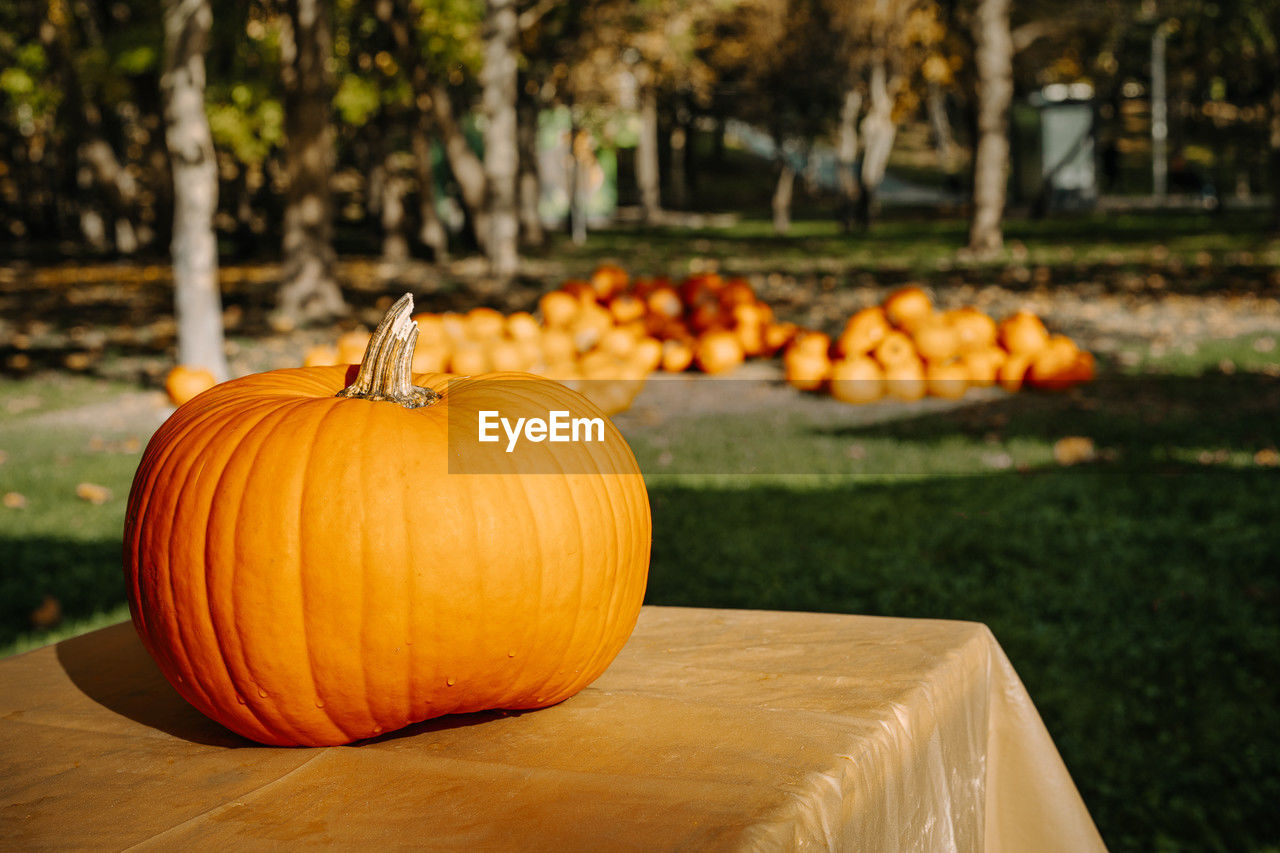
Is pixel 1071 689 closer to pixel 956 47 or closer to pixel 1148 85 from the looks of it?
pixel 956 47

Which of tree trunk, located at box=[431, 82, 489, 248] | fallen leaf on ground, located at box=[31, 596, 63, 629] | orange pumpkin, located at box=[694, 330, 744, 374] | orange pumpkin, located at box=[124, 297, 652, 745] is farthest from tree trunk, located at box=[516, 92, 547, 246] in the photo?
orange pumpkin, located at box=[124, 297, 652, 745]

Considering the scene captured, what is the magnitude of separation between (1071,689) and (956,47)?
128 ft

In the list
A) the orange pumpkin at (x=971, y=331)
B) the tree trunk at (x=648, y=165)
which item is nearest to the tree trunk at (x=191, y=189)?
the orange pumpkin at (x=971, y=331)

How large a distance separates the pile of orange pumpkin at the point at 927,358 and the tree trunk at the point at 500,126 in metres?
9.23

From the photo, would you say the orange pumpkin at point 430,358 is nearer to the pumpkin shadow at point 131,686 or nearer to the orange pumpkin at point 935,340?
the orange pumpkin at point 935,340

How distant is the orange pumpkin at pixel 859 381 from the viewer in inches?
319

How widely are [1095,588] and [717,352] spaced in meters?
4.82

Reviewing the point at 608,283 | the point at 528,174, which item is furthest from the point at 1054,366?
the point at 528,174

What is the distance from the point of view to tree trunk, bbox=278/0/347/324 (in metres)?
13.5

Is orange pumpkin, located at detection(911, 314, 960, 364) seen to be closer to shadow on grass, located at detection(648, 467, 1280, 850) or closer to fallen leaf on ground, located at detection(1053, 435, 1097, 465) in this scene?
fallen leaf on ground, located at detection(1053, 435, 1097, 465)

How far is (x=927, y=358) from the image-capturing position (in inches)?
322

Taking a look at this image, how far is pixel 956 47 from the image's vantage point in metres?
38.8

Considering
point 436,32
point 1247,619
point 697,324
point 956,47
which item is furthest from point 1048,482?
point 956,47

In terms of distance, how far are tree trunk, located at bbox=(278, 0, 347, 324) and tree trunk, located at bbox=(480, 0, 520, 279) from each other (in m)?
2.94
